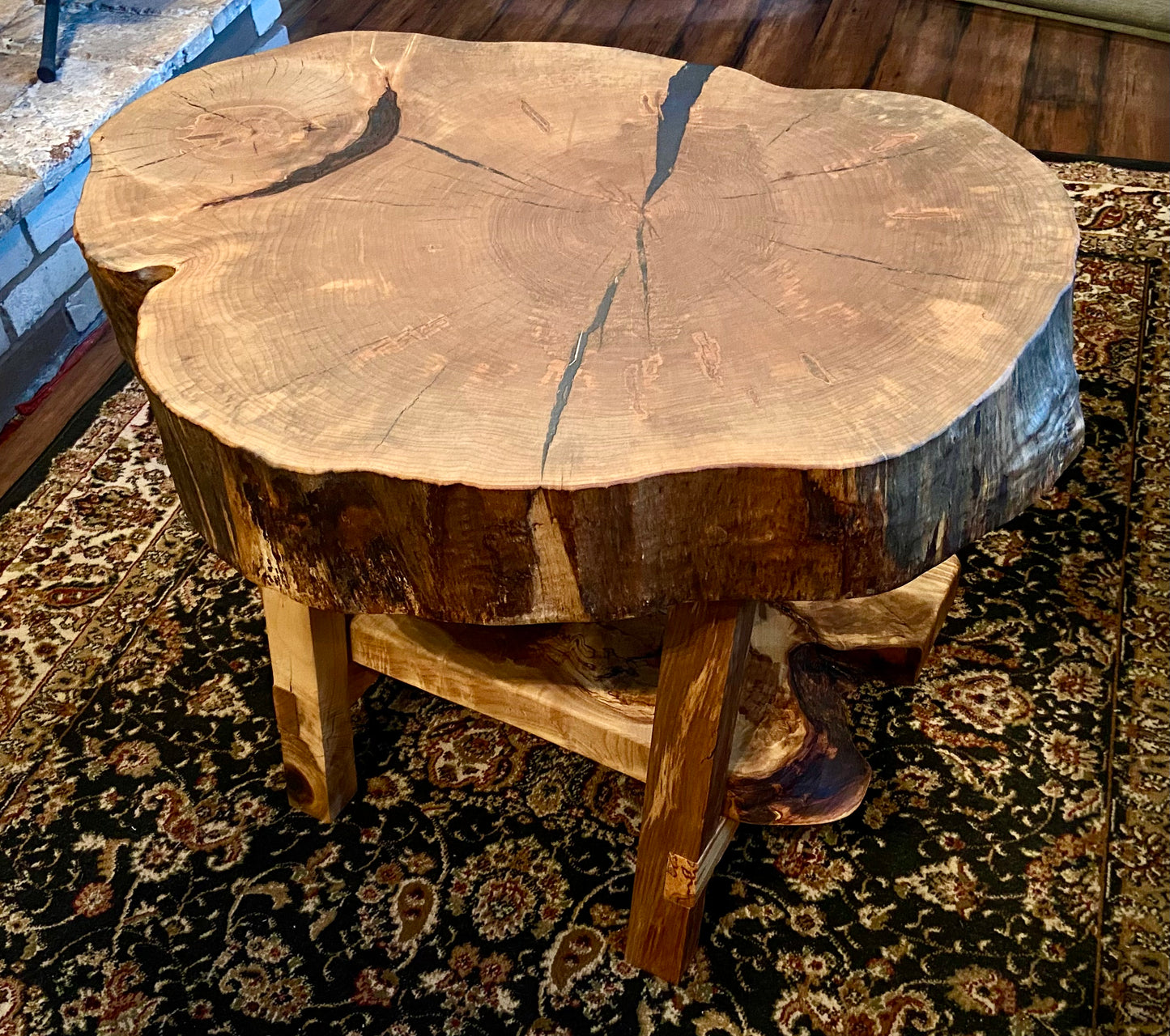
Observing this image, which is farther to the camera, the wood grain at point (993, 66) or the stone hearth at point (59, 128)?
the wood grain at point (993, 66)

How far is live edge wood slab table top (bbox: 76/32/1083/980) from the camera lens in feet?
2.74

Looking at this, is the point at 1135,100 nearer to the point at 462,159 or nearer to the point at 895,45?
the point at 895,45

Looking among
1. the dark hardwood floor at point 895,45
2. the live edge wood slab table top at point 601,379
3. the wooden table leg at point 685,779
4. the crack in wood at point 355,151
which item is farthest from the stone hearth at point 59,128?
the wooden table leg at point 685,779

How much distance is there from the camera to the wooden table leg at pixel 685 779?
0.98 meters

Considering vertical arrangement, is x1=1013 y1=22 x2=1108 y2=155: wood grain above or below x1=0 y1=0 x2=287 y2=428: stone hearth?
below

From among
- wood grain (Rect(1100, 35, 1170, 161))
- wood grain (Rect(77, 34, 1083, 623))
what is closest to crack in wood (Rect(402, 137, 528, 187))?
wood grain (Rect(77, 34, 1083, 623))

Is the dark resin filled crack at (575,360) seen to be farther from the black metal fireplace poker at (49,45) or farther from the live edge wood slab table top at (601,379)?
the black metal fireplace poker at (49,45)

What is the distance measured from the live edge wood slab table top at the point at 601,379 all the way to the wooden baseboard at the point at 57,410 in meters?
0.84

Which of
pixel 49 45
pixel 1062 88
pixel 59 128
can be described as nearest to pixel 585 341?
pixel 59 128

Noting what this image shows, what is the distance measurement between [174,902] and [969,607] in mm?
1123

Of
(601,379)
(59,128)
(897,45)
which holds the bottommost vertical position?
(897,45)

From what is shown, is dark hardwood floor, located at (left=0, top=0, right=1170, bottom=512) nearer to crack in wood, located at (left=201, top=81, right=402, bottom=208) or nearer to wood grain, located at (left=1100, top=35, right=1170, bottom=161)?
wood grain, located at (left=1100, top=35, right=1170, bottom=161)

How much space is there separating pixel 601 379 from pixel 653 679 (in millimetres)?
426

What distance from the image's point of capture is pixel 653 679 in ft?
3.94
